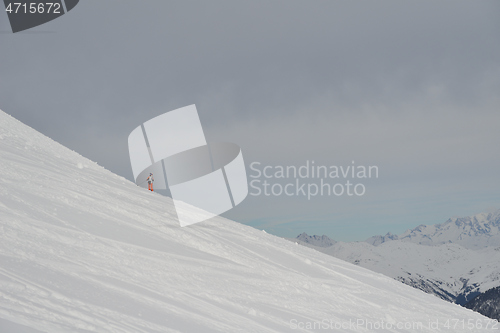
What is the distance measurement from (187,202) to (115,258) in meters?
15.4

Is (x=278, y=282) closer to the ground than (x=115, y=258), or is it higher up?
closer to the ground

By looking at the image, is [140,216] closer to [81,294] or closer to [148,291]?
[148,291]

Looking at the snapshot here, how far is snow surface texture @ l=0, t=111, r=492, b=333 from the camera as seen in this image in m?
8.32

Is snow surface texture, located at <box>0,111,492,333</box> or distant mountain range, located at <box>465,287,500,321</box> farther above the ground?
snow surface texture, located at <box>0,111,492,333</box>

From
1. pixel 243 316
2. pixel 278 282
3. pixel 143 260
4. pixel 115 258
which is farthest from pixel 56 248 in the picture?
pixel 278 282

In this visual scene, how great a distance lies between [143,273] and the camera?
1177 centimetres

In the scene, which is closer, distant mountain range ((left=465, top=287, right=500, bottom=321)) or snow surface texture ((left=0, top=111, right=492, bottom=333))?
snow surface texture ((left=0, top=111, right=492, bottom=333))

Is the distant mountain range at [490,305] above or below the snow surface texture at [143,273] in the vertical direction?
below

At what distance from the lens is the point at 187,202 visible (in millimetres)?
27453

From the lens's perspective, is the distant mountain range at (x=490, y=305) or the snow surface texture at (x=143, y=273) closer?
the snow surface texture at (x=143, y=273)

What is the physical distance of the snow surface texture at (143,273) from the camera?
27.3ft

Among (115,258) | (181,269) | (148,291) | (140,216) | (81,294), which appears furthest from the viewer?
(140,216)

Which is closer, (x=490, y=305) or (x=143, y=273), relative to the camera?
(x=143, y=273)

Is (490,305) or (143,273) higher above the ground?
(143,273)
